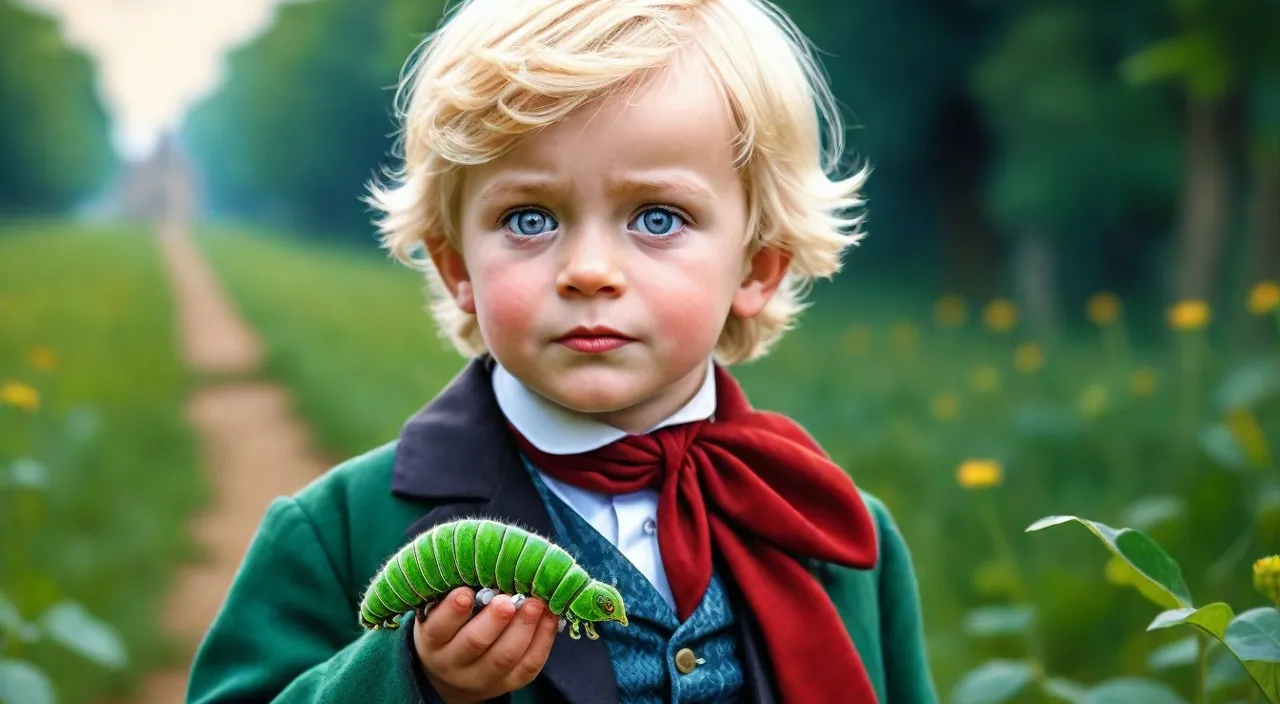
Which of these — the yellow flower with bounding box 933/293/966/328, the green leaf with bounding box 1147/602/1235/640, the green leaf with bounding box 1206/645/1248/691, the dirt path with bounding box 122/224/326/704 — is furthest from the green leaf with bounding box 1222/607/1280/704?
the yellow flower with bounding box 933/293/966/328

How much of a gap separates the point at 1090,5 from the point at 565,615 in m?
8.64

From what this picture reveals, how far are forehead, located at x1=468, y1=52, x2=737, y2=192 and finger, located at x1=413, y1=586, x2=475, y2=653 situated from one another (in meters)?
0.54

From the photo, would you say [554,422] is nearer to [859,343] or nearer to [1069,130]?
[859,343]

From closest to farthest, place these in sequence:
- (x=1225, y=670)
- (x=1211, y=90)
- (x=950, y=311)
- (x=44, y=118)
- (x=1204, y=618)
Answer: (x=1204, y=618), (x=1225, y=670), (x=1211, y=90), (x=950, y=311), (x=44, y=118)

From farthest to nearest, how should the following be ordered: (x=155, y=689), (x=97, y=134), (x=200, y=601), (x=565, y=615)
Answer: (x=97, y=134)
(x=200, y=601)
(x=155, y=689)
(x=565, y=615)

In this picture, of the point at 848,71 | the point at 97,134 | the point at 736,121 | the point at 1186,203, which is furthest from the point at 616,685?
the point at 97,134

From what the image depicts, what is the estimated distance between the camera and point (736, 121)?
1.65m

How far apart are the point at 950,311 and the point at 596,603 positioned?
7.98 meters

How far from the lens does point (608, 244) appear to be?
151cm

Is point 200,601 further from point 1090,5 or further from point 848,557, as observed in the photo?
point 1090,5

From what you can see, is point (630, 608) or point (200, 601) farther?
point (200, 601)

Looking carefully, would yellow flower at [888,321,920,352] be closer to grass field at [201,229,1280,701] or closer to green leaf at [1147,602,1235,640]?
grass field at [201,229,1280,701]

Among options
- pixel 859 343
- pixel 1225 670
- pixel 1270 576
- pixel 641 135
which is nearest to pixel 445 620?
pixel 641 135

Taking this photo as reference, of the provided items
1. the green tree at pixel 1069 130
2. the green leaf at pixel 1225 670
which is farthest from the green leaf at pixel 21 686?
the green tree at pixel 1069 130
